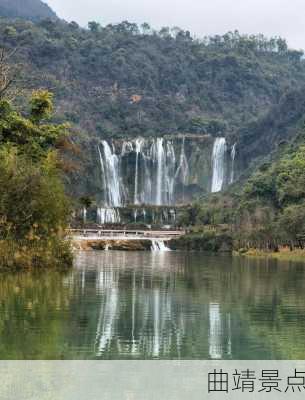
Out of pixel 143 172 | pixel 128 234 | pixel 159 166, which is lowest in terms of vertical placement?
pixel 128 234

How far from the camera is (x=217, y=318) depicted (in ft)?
47.4

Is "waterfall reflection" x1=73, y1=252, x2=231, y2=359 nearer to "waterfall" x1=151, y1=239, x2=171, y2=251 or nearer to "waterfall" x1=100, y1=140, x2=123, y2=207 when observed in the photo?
"waterfall" x1=151, y1=239, x2=171, y2=251

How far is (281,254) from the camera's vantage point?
193 ft

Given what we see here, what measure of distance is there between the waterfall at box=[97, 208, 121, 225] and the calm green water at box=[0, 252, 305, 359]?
6219 cm

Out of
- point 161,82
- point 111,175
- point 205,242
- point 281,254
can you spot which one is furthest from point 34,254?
point 161,82

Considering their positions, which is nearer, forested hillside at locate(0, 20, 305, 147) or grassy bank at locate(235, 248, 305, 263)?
grassy bank at locate(235, 248, 305, 263)

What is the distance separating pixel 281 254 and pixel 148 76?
81430 mm

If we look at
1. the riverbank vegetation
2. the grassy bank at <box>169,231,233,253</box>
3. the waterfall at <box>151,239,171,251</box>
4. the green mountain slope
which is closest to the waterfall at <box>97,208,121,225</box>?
the waterfall at <box>151,239,171,251</box>

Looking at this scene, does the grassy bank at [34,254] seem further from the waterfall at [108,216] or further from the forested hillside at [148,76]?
the forested hillside at [148,76]

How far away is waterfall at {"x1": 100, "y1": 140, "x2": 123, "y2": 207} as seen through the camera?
9475 centimetres

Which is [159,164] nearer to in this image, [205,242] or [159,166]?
[159,166]
